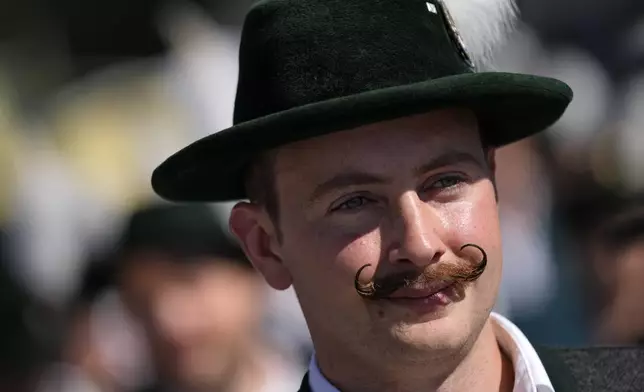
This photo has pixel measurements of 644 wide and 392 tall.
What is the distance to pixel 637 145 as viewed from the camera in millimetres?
3771

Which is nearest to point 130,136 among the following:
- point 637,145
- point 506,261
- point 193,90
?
point 193,90

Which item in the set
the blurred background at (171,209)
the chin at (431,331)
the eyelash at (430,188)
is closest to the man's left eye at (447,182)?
the eyelash at (430,188)

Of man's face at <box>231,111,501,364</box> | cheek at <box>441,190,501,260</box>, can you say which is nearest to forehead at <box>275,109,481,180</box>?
man's face at <box>231,111,501,364</box>

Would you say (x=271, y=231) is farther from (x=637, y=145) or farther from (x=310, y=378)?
(x=637, y=145)

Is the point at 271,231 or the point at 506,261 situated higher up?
the point at 271,231

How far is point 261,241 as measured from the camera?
207cm

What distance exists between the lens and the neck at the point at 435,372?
1.80 m

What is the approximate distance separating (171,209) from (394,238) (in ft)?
6.12

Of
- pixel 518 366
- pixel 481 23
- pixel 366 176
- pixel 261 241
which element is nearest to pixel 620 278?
pixel 518 366

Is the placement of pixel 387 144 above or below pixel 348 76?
below

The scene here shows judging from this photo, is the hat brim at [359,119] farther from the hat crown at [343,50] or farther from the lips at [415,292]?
the lips at [415,292]

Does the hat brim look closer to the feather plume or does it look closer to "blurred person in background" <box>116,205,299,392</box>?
the feather plume

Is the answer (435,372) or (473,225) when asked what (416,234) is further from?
(435,372)

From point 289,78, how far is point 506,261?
77.8 inches
